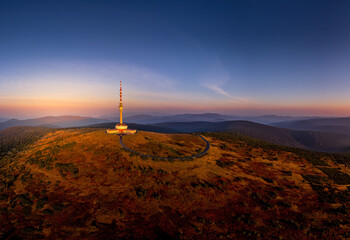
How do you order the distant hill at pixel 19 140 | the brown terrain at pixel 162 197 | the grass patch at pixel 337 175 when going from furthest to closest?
the distant hill at pixel 19 140 < the grass patch at pixel 337 175 < the brown terrain at pixel 162 197

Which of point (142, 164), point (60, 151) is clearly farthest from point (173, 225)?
point (60, 151)

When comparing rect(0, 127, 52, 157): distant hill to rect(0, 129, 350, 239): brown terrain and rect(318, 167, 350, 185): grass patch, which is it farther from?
rect(318, 167, 350, 185): grass patch

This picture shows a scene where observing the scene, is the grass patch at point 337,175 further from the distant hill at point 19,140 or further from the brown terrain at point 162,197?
the distant hill at point 19,140

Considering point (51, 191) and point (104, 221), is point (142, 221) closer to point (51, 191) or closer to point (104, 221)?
point (104, 221)

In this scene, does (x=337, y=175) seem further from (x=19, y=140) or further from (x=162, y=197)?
(x=19, y=140)

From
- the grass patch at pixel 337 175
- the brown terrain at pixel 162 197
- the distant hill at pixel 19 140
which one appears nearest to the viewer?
the brown terrain at pixel 162 197

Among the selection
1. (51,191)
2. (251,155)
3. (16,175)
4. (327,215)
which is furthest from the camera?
(251,155)

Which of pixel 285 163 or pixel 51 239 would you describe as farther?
pixel 285 163

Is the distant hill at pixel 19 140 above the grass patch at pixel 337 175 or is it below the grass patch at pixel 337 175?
above

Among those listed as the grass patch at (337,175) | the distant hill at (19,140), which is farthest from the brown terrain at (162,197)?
the distant hill at (19,140)
